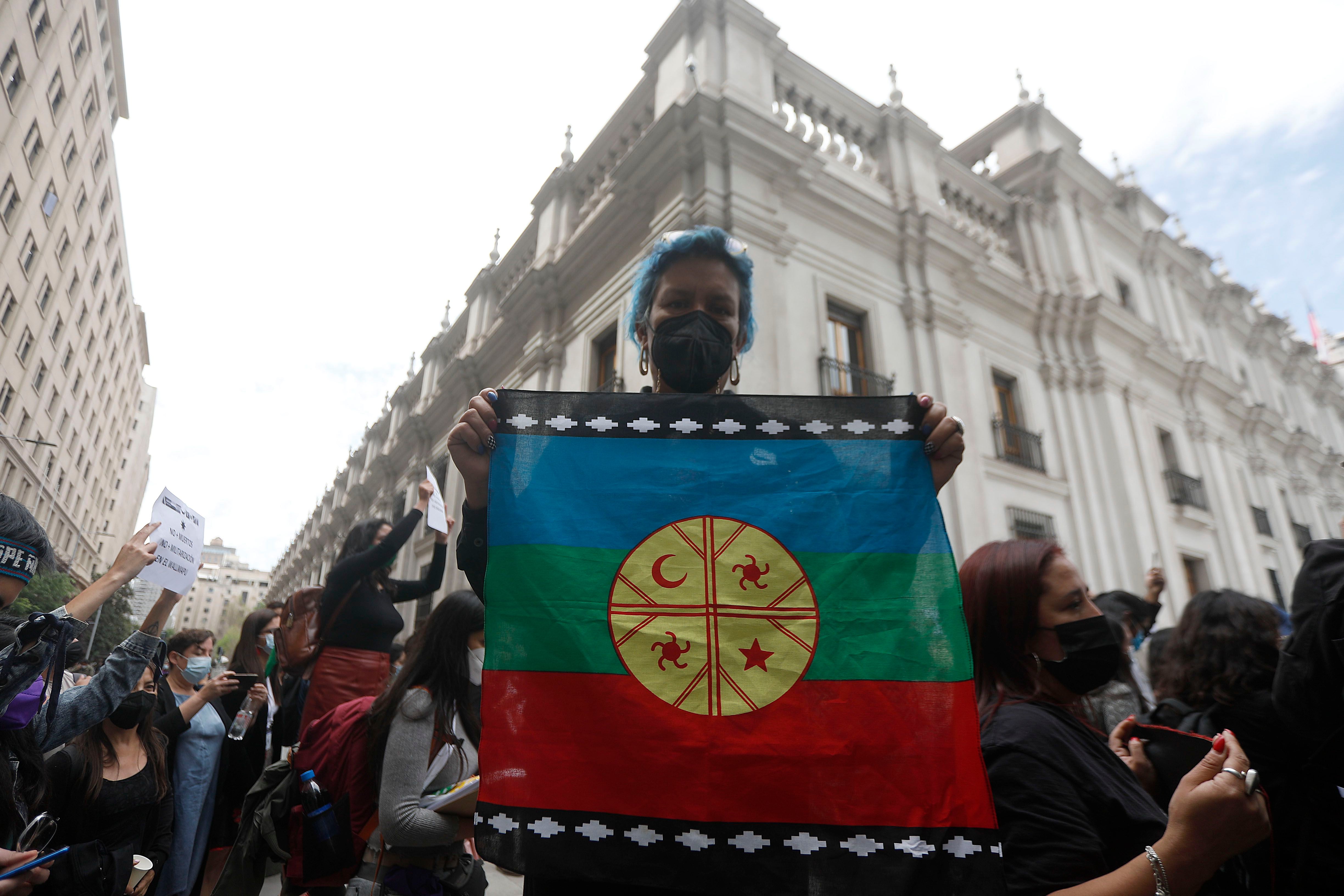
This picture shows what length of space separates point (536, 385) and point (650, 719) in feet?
38.0

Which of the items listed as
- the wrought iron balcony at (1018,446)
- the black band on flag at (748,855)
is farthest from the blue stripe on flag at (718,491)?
the wrought iron balcony at (1018,446)

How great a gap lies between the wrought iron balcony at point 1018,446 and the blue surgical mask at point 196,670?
1043cm

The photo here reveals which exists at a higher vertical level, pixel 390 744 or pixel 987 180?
pixel 987 180

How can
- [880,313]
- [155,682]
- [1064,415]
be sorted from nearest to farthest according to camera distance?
A: [155,682] → [880,313] → [1064,415]

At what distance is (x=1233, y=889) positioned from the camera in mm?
1944

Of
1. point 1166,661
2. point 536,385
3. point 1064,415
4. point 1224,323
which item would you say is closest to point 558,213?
point 536,385

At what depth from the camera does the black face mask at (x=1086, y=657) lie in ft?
5.79

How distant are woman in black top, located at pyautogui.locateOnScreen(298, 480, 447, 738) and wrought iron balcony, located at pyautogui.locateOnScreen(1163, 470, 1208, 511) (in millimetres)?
14360

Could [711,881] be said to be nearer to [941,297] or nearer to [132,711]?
[132,711]

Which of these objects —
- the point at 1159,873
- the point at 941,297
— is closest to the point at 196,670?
the point at 1159,873

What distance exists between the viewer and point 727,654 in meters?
1.48

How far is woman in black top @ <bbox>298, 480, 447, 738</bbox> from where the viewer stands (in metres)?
3.39

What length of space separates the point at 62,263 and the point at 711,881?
36.3m

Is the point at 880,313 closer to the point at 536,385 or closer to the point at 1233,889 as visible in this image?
the point at 536,385
